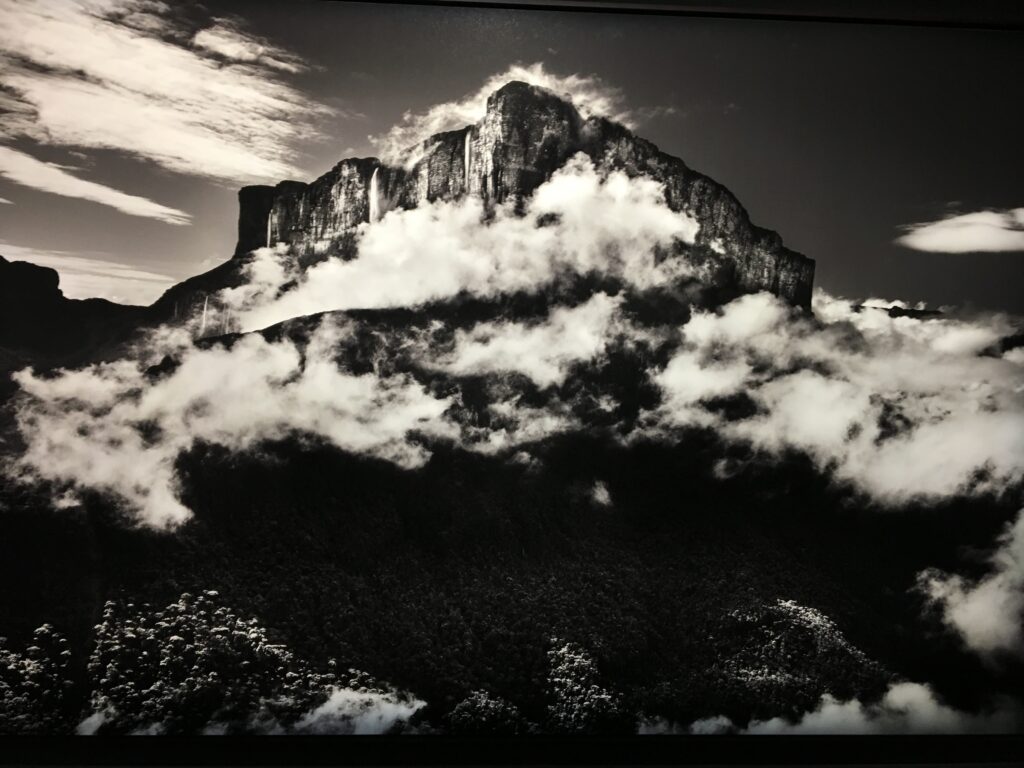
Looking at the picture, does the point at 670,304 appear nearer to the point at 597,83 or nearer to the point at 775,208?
the point at 775,208

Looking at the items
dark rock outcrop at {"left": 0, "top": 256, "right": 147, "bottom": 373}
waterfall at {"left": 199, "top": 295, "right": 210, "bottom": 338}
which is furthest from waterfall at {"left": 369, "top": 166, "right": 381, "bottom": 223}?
dark rock outcrop at {"left": 0, "top": 256, "right": 147, "bottom": 373}

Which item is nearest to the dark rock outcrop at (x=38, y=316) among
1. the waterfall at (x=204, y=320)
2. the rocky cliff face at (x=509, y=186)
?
the waterfall at (x=204, y=320)

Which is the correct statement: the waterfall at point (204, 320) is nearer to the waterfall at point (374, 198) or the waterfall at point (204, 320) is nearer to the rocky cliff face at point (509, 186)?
the rocky cliff face at point (509, 186)

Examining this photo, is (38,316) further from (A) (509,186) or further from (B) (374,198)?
(A) (509,186)

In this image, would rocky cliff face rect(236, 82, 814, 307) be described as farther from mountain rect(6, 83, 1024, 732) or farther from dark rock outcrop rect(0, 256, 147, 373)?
dark rock outcrop rect(0, 256, 147, 373)

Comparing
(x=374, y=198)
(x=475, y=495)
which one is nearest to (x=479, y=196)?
(x=374, y=198)

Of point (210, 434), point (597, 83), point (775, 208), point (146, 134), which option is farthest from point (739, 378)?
point (146, 134)
